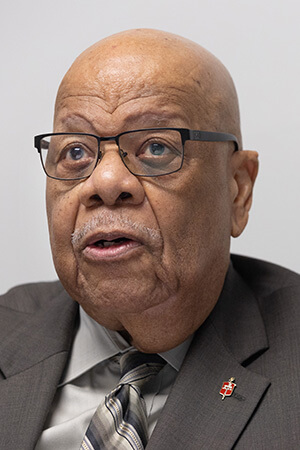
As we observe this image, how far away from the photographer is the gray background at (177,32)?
9.71ft

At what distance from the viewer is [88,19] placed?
10.3 feet

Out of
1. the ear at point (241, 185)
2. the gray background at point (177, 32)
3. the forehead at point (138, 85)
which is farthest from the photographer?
the gray background at point (177, 32)

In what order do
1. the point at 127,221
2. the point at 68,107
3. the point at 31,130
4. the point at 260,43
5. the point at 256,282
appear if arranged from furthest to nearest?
1. the point at 31,130
2. the point at 260,43
3. the point at 256,282
4. the point at 68,107
5. the point at 127,221

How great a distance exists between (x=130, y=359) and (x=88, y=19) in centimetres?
156

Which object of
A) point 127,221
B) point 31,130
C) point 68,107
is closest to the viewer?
point 127,221

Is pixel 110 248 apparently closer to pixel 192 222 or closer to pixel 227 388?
pixel 192 222

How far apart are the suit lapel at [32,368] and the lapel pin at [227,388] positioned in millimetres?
513

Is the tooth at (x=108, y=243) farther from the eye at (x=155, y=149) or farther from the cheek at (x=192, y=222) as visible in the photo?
the eye at (x=155, y=149)

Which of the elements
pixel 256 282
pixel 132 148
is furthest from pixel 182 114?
pixel 256 282

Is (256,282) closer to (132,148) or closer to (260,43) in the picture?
(132,148)

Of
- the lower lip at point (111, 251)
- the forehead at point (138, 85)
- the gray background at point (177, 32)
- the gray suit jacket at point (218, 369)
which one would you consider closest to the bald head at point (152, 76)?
the forehead at point (138, 85)

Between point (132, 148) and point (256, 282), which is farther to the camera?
point (256, 282)

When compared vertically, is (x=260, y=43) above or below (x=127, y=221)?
above

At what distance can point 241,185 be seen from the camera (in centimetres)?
242
